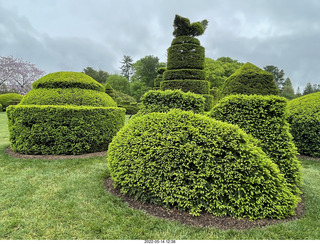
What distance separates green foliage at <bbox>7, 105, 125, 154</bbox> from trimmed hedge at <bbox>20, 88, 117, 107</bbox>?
612 mm

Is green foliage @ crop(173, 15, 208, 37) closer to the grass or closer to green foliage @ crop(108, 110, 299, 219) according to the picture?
green foliage @ crop(108, 110, 299, 219)

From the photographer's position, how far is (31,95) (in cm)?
664

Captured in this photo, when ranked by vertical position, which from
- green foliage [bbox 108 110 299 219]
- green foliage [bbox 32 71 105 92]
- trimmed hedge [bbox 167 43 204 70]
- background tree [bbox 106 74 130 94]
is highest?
background tree [bbox 106 74 130 94]

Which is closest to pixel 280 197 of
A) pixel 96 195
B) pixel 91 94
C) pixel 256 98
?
pixel 256 98

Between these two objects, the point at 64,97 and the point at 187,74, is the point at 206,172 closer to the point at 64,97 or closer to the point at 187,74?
the point at 64,97

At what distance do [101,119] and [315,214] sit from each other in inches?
226

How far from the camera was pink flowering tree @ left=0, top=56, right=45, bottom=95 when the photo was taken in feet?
104

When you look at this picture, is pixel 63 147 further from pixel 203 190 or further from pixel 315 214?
pixel 315 214

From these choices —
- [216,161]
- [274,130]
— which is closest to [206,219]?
[216,161]

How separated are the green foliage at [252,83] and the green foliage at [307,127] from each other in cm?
382

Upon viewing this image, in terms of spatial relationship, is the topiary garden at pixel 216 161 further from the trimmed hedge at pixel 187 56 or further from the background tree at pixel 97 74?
the background tree at pixel 97 74

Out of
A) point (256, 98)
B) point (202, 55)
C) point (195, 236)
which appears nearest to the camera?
point (195, 236)

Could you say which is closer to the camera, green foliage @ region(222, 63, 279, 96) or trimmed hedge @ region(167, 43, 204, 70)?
green foliage @ region(222, 63, 279, 96)

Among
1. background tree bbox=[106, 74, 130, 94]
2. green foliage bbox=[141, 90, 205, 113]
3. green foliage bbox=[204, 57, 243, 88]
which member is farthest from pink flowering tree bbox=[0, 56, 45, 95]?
green foliage bbox=[141, 90, 205, 113]
